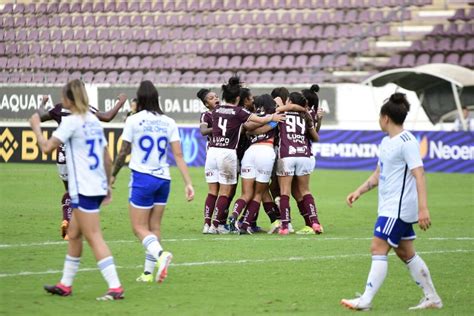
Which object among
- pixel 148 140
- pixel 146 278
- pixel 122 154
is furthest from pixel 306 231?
pixel 148 140

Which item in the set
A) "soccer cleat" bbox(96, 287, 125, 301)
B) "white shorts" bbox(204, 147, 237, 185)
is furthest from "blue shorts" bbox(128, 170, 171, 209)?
"white shorts" bbox(204, 147, 237, 185)

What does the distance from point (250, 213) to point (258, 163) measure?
0.79m

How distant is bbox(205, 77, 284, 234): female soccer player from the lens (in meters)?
15.6

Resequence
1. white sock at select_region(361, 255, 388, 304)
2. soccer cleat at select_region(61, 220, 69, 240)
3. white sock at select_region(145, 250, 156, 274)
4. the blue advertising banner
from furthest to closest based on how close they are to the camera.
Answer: the blue advertising banner < soccer cleat at select_region(61, 220, 69, 240) < white sock at select_region(145, 250, 156, 274) < white sock at select_region(361, 255, 388, 304)

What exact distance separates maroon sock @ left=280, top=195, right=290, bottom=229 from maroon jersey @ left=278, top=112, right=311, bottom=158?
2.09 feet

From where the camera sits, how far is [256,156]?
15961 millimetres

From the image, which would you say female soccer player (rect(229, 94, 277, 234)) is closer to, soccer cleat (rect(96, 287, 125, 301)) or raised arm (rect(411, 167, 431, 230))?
soccer cleat (rect(96, 287, 125, 301))

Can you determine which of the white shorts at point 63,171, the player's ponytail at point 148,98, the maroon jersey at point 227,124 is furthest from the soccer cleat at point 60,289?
the maroon jersey at point 227,124

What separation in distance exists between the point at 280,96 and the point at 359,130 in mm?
14049

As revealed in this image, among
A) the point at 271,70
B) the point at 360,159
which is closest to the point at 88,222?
the point at 360,159

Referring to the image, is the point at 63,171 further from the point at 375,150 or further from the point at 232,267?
the point at 375,150

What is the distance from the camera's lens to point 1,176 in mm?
27156

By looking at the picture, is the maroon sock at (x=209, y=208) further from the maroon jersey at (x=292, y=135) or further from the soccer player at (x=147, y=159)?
the soccer player at (x=147, y=159)

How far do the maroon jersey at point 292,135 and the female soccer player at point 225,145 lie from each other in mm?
719
